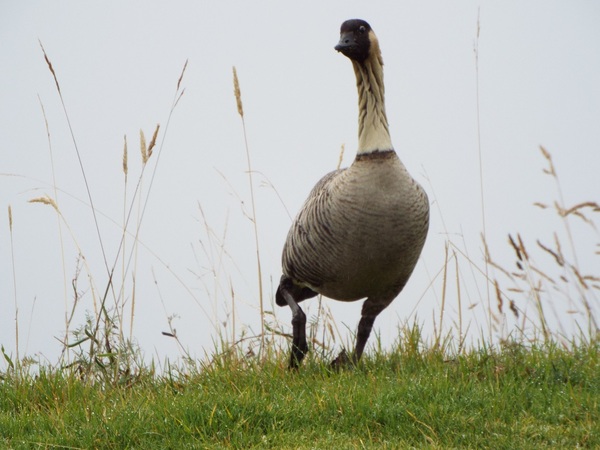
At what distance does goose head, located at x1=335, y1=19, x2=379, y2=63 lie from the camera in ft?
21.1

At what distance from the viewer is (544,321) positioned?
23.3 feet

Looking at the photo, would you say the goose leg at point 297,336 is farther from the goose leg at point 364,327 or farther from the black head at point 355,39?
the black head at point 355,39

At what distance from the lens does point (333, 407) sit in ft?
17.5

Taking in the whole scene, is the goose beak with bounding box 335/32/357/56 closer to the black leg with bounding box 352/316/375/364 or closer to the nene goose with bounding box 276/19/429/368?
the nene goose with bounding box 276/19/429/368

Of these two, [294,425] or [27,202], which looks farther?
[27,202]

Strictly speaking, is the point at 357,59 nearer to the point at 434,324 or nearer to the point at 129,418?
the point at 434,324

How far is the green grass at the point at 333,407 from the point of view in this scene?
5.06 m

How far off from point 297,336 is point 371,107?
187cm

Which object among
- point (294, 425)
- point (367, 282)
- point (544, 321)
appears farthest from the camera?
point (544, 321)

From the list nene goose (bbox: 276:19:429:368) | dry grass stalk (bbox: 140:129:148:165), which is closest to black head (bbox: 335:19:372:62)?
nene goose (bbox: 276:19:429:368)

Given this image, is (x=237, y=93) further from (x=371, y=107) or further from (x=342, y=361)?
(x=342, y=361)

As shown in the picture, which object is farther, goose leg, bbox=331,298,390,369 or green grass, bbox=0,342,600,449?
goose leg, bbox=331,298,390,369

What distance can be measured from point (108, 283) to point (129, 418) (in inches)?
59.6

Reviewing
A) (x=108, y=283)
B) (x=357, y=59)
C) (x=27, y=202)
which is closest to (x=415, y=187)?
(x=357, y=59)
